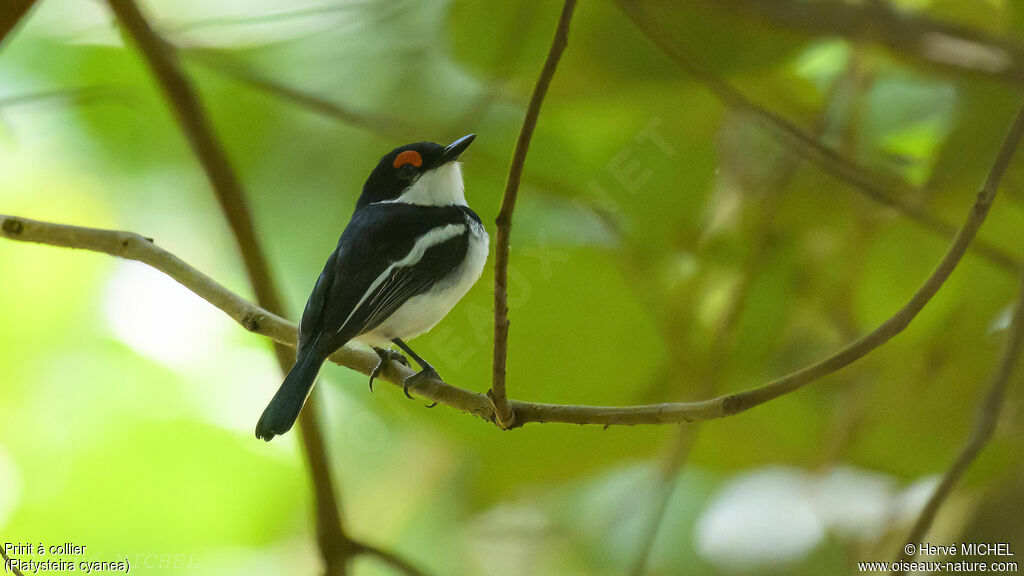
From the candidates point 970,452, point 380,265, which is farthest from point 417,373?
point 970,452

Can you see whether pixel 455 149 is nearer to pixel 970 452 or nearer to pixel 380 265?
pixel 380 265

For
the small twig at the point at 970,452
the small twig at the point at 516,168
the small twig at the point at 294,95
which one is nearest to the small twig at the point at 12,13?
the small twig at the point at 294,95

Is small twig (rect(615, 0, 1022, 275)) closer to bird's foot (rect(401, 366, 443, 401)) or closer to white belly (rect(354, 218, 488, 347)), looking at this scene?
white belly (rect(354, 218, 488, 347))

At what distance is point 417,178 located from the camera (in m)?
1.16

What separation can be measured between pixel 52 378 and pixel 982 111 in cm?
156

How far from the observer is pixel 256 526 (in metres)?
1.33

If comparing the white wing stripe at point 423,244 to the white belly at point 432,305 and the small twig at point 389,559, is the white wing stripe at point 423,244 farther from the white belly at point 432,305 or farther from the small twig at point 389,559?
the small twig at point 389,559

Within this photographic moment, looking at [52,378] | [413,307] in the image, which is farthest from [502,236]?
[52,378]

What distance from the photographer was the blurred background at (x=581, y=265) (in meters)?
1.32

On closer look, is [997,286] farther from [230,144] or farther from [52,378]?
[52,378]

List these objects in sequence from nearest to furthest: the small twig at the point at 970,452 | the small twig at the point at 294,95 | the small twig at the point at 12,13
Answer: the small twig at the point at 12,13 → the small twig at the point at 970,452 → the small twig at the point at 294,95

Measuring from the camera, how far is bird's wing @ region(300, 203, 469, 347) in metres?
0.93

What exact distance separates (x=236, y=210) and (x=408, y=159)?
263 mm

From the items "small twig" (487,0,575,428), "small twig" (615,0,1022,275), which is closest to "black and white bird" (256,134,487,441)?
"small twig" (487,0,575,428)
